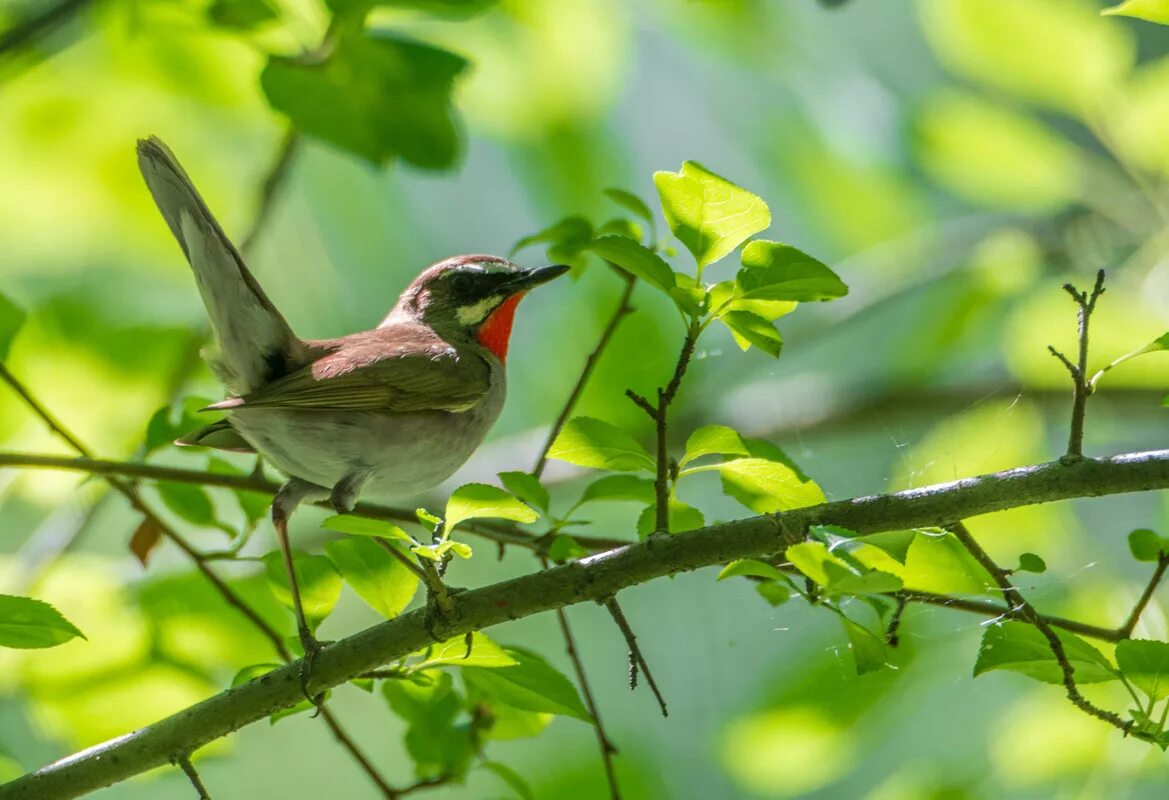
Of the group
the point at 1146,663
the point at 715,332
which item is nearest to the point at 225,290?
the point at 1146,663

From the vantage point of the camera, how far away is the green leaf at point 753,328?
6.72 ft

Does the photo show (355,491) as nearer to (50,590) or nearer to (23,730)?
(50,590)

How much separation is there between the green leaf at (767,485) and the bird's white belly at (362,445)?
166 centimetres

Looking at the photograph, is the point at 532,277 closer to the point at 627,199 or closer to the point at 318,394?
the point at 318,394

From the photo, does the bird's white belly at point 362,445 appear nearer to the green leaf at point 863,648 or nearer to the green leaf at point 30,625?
the green leaf at point 30,625

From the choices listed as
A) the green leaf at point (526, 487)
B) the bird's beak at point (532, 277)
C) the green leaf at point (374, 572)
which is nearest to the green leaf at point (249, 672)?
the green leaf at point (374, 572)

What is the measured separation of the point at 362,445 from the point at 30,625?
1.66 metres

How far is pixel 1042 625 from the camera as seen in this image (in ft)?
6.25

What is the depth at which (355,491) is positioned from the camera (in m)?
3.56

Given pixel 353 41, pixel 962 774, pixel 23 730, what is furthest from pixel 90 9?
pixel 23 730

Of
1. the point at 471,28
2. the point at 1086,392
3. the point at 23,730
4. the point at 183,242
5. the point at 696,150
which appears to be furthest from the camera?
the point at 696,150

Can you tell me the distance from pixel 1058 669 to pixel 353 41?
7.10 feet

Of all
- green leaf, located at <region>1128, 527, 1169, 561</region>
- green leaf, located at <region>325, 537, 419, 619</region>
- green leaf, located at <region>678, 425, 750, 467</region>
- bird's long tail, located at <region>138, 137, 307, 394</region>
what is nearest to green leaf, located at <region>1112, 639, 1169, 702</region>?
green leaf, located at <region>1128, 527, 1169, 561</region>

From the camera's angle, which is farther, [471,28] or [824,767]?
[471,28]
